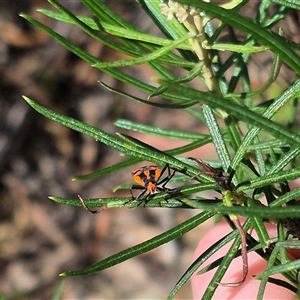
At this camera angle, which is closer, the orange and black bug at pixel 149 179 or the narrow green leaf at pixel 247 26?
the narrow green leaf at pixel 247 26

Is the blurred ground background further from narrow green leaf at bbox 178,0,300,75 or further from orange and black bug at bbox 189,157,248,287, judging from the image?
narrow green leaf at bbox 178,0,300,75

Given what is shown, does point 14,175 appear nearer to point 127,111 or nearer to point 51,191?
point 51,191

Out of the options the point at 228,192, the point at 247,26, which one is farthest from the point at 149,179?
the point at 247,26

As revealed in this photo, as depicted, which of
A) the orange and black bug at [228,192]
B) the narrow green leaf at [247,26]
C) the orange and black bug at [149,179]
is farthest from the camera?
the orange and black bug at [149,179]

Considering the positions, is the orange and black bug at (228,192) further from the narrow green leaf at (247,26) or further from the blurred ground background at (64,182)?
the blurred ground background at (64,182)

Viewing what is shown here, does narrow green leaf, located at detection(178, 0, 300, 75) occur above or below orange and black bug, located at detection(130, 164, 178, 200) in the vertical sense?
above

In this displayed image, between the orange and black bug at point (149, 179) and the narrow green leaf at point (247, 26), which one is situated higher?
the narrow green leaf at point (247, 26)

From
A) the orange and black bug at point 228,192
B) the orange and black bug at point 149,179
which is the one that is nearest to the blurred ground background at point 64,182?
the orange and black bug at point 149,179

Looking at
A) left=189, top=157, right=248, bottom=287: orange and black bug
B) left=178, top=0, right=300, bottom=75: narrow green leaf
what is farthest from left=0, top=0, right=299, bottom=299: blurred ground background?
left=178, top=0, right=300, bottom=75: narrow green leaf

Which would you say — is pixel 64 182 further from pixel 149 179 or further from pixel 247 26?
pixel 247 26
